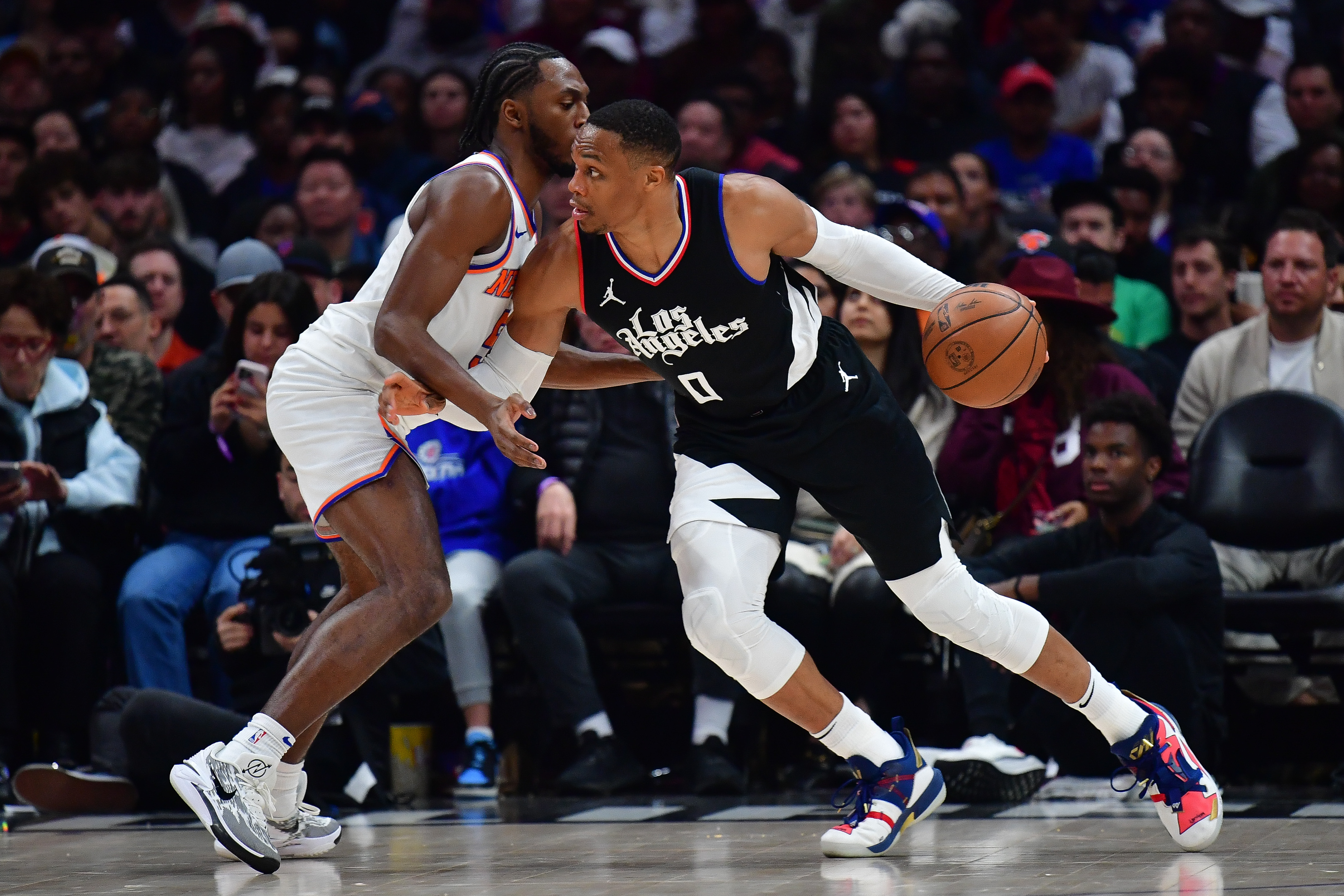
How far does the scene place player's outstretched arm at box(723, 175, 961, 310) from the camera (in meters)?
4.46

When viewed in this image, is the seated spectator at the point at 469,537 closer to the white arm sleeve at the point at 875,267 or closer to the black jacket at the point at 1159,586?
the black jacket at the point at 1159,586

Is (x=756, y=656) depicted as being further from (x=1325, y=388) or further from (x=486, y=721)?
(x=1325, y=388)

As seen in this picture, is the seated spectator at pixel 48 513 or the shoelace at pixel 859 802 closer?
the shoelace at pixel 859 802

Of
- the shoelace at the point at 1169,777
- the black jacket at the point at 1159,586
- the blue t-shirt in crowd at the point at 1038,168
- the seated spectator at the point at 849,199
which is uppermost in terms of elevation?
the blue t-shirt in crowd at the point at 1038,168

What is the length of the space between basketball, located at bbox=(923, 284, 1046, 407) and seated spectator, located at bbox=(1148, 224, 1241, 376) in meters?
3.01

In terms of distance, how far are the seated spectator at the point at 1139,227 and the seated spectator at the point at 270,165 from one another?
4.81 meters

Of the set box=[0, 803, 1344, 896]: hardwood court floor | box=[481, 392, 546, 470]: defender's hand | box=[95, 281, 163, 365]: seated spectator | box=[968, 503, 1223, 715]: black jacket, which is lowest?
box=[0, 803, 1344, 896]: hardwood court floor

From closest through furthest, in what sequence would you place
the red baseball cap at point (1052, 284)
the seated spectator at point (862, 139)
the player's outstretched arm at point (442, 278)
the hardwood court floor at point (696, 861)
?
the hardwood court floor at point (696, 861) < the player's outstretched arm at point (442, 278) < the red baseball cap at point (1052, 284) < the seated spectator at point (862, 139)

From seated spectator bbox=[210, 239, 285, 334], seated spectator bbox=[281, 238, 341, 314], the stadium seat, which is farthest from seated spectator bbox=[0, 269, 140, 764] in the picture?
the stadium seat

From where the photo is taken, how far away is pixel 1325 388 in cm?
679

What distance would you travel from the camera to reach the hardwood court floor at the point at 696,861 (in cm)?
400

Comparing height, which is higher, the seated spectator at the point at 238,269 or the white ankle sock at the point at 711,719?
the seated spectator at the point at 238,269

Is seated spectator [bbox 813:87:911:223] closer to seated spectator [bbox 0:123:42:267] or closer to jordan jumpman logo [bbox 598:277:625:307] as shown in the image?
seated spectator [bbox 0:123:42:267]

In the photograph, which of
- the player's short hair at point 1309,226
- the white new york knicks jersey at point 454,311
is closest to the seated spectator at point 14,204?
the white new york knicks jersey at point 454,311
